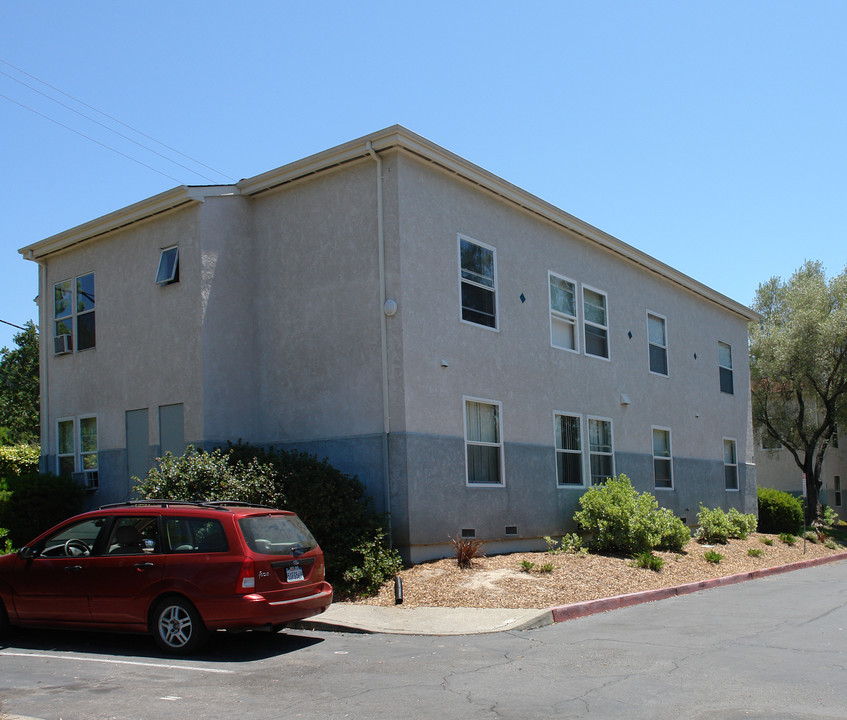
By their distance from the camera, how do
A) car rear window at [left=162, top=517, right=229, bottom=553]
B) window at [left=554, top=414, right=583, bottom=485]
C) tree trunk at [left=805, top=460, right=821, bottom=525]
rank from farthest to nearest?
tree trunk at [left=805, top=460, right=821, bottom=525], window at [left=554, top=414, right=583, bottom=485], car rear window at [left=162, top=517, right=229, bottom=553]

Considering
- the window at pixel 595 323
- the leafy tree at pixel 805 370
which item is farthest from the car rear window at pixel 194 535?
the leafy tree at pixel 805 370

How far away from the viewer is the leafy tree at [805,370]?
29203 mm

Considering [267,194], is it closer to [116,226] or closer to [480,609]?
[116,226]

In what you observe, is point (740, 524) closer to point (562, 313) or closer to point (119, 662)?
point (562, 313)

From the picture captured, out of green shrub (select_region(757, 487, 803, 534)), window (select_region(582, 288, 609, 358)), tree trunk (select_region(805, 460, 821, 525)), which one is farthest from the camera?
tree trunk (select_region(805, 460, 821, 525))

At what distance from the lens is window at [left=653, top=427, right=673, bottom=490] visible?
21.2 meters

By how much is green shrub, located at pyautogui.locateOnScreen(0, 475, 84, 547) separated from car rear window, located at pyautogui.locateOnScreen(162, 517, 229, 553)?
7600 millimetres

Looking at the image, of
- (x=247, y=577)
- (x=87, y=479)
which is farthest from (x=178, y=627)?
(x=87, y=479)

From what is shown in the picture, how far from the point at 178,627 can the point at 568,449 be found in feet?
34.5

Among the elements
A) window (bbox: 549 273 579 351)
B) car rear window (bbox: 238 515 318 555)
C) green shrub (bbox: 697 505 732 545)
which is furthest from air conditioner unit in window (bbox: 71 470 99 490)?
green shrub (bbox: 697 505 732 545)

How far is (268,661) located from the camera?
8562mm

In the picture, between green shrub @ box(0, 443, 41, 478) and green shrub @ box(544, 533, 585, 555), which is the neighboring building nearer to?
green shrub @ box(544, 533, 585, 555)

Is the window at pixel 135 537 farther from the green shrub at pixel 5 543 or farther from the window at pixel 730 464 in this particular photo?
the window at pixel 730 464

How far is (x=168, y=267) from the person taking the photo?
15.9 meters
